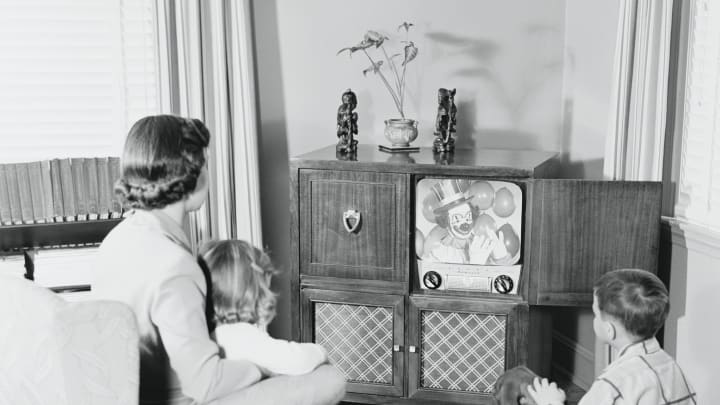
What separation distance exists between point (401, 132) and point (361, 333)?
78 centimetres

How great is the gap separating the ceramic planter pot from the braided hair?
1.49 m

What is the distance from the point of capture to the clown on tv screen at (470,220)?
273 centimetres

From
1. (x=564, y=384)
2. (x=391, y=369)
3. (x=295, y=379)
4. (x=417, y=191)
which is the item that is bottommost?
(x=564, y=384)

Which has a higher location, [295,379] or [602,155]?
[602,155]

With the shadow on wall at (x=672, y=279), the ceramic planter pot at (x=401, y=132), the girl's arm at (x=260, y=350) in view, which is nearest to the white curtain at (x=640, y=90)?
the shadow on wall at (x=672, y=279)

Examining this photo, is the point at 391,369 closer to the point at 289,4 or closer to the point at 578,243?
the point at 578,243

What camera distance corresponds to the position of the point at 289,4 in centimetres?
331

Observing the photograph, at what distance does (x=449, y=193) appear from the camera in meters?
2.77

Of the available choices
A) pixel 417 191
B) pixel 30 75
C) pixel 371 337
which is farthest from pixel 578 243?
pixel 30 75

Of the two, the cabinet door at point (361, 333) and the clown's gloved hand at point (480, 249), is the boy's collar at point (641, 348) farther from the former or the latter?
the cabinet door at point (361, 333)

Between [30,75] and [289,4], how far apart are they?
1.06m

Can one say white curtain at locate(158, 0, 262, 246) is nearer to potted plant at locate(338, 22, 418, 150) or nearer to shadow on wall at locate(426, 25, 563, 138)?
potted plant at locate(338, 22, 418, 150)

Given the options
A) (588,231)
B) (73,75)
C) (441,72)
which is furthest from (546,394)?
(73,75)

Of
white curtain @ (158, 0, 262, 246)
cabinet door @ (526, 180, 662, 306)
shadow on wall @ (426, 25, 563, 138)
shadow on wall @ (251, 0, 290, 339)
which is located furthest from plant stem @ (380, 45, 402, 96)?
cabinet door @ (526, 180, 662, 306)
